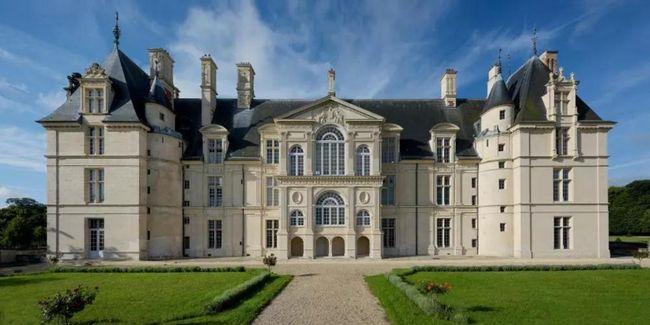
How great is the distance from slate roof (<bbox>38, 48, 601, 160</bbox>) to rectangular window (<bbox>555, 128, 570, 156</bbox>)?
4.95 feet

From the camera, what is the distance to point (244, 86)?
116 feet

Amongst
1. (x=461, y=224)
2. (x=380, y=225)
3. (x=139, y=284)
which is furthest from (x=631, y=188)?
(x=139, y=284)

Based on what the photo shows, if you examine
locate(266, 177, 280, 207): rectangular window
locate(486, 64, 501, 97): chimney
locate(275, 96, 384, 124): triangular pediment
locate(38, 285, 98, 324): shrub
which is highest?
locate(486, 64, 501, 97): chimney

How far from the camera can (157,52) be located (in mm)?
33531

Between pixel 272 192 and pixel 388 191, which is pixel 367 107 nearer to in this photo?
pixel 388 191

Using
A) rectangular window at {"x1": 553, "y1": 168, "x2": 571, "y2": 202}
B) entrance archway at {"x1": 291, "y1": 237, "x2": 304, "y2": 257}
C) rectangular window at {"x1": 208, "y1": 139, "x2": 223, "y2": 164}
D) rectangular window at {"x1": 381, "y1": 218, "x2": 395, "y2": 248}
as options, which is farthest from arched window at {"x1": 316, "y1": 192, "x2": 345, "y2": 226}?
rectangular window at {"x1": 553, "y1": 168, "x2": 571, "y2": 202}

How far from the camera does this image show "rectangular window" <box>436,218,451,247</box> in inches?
1253

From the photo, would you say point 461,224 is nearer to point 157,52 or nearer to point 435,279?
point 435,279

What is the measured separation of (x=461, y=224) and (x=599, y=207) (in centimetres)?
973

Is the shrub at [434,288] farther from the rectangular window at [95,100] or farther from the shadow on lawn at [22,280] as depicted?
the rectangular window at [95,100]

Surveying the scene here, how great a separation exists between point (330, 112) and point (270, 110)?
288 inches

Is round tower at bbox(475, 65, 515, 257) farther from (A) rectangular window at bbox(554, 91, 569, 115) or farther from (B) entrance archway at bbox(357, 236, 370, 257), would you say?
(B) entrance archway at bbox(357, 236, 370, 257)

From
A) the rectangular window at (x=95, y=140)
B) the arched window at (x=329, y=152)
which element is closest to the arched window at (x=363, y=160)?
the arched window at (x=329, y=152)

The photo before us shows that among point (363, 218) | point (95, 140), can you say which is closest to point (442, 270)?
point (363, 218)
